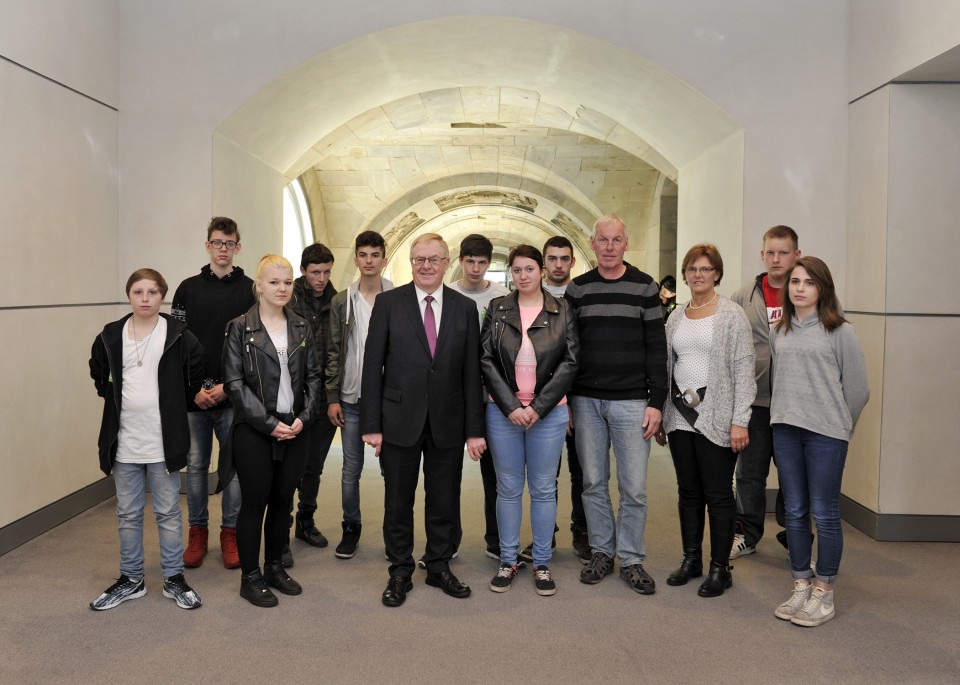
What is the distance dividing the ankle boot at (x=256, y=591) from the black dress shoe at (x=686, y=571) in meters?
1.87

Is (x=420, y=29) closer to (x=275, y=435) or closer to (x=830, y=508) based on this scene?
(x=275, y=435)

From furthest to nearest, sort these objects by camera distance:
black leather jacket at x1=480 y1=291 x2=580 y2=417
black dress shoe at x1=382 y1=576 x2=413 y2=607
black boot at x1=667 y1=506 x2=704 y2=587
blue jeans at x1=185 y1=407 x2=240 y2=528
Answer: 1. blue jeans at x1=185 y1=407 x2=240 y2=528
2. black boot at x1=667 y1=506 x2=704 y2=587
3. black leather jacket at x1=480 y1=291 x2=580 y2=417
4. black dress shoe at x1=382 y1=576 x2=413 y2=607

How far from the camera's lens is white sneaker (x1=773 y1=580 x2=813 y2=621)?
362 cm

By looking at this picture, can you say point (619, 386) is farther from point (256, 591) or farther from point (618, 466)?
point (256, 591)

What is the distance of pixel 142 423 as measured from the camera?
362 cm

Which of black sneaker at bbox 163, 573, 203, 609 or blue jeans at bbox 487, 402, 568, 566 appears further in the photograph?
blue jeans at bbox 487, 402, 568, 566

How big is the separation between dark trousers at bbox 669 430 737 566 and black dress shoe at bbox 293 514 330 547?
6.49 feet

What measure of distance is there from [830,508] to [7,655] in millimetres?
3335

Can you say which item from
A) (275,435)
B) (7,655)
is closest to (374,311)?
(275,435)

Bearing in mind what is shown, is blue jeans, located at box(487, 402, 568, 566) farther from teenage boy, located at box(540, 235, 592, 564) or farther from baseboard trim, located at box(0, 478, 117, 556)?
baseboard trim, located at box(0, 478, 117, 556)

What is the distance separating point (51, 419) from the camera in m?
4.92

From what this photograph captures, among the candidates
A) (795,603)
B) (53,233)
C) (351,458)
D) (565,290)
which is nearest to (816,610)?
(795,603)

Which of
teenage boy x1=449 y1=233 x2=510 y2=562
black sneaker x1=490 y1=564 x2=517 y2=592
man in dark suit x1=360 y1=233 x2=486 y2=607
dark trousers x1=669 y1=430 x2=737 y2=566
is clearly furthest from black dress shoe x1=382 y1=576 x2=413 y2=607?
dark trousers x1=669 y1=430 x2=737 y2=566

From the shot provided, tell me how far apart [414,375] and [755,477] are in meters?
1.96
